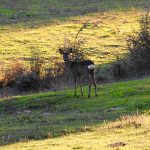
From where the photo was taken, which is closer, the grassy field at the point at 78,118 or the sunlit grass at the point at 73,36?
the grassy field at the point at 78,118

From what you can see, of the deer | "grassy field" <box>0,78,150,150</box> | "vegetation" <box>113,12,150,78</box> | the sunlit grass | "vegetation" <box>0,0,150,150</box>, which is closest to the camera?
"grassy field" <box>0,78,150,150</box>

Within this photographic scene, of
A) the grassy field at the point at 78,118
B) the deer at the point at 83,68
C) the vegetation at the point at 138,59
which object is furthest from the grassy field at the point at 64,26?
the grassy field at the point at 78,118

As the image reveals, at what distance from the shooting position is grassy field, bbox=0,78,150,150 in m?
18.5

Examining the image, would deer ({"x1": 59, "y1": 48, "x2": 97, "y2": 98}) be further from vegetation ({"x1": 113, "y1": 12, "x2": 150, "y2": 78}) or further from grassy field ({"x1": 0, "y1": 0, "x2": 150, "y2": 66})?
grassy field ({"x1": 0, "y1": 0, "x2": 150, "y2": 66})

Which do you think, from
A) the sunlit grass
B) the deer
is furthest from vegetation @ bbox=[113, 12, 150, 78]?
the deer

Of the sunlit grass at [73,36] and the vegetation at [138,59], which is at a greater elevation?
the sunlit grass at [73,36]

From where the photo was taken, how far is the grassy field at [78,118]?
18.5m

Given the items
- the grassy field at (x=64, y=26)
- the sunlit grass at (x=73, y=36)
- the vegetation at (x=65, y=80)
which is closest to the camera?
the vegetation at (x=65, y=80)

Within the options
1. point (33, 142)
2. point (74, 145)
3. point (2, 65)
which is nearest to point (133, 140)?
point (74, 145)

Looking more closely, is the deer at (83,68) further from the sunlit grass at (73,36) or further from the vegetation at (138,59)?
the sunlit grass at (73,36)

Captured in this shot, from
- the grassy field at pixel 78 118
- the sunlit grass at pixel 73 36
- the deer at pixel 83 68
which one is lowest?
the grassy field at pixel 78 118

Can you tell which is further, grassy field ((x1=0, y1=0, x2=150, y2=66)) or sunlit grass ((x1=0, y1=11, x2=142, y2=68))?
grassy field ((x1=0, y1=0, x2=150, y2=66))

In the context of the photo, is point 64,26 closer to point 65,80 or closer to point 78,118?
point 65,80

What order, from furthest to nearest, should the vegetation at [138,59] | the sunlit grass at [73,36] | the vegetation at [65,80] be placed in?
1. the sunlit grass at [73,36]
2. the vegetation at [138,59]
3. the vegetation at [65,80]
